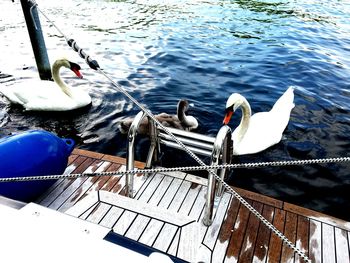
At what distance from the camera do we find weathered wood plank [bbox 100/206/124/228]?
3.47m

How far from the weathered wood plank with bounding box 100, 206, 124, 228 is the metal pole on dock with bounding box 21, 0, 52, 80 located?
19.0 ft

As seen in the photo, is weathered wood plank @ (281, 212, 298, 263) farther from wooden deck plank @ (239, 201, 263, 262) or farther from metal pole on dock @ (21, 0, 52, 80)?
metal pole on dock @ (21, 0, 52, 80)

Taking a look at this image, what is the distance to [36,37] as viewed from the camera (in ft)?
26.0

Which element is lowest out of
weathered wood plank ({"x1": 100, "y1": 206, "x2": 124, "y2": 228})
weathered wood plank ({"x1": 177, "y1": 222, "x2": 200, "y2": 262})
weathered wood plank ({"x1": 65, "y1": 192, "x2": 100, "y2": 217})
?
weathered wood plank ({"x1": 100, "y1": 206, "x2": 124, "y2": 228})

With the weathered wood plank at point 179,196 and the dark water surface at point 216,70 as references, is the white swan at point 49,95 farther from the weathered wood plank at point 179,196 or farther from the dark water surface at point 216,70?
the weathered wood plank at point 179,196

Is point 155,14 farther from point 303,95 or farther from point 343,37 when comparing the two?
point 303,95

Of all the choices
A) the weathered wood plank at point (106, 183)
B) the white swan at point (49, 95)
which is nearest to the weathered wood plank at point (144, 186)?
the weathered wood plank at point (106, 183)

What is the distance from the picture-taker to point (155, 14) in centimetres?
1748

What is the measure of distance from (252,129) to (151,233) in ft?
10.6

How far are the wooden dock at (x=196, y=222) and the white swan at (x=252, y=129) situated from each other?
147cm

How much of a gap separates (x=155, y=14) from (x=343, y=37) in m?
10.5

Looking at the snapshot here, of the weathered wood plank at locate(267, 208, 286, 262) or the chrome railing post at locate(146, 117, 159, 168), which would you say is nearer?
the weathered wood plank at locate(267, 208, 286, 262)

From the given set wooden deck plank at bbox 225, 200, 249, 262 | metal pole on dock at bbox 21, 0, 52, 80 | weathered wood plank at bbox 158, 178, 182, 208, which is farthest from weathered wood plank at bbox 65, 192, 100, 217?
metal pole on dock at bbox 21, 0, 52, 80

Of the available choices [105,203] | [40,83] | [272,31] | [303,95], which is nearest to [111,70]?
[40,83]
